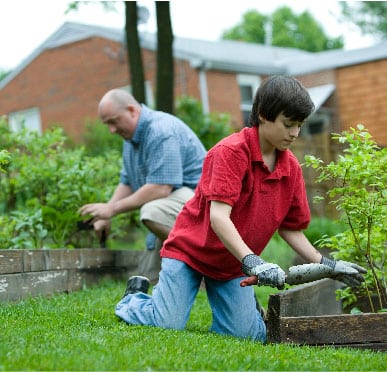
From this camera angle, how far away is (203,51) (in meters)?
23.1

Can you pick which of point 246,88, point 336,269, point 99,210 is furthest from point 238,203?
point 246,88

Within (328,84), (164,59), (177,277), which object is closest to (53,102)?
(328,84)

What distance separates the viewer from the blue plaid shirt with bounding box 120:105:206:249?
6195mm

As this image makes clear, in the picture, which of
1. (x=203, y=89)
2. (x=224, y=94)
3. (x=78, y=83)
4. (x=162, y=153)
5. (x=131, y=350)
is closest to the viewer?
(x=131, y=350)

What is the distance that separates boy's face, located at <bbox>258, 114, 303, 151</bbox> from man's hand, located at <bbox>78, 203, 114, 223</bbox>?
7.71 ft

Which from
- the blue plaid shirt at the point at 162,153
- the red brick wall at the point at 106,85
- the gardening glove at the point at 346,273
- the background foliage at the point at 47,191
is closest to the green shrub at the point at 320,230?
the background foliage at the point at 47,191

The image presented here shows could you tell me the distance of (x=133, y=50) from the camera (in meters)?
11.5

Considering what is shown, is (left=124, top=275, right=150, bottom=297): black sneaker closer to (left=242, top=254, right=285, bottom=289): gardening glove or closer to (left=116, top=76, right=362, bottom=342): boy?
(left=116, top=76, right=362, bottom=342): boy

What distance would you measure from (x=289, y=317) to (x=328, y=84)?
18888 mm

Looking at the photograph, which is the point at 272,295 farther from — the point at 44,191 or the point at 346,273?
the point at 44,191

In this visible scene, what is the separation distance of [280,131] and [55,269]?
251cm

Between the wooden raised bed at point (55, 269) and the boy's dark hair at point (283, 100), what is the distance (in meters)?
2.11

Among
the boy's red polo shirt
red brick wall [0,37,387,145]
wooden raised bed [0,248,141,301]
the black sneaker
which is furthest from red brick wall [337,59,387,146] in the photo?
the boy's red polo shirt

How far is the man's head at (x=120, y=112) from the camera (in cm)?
623
